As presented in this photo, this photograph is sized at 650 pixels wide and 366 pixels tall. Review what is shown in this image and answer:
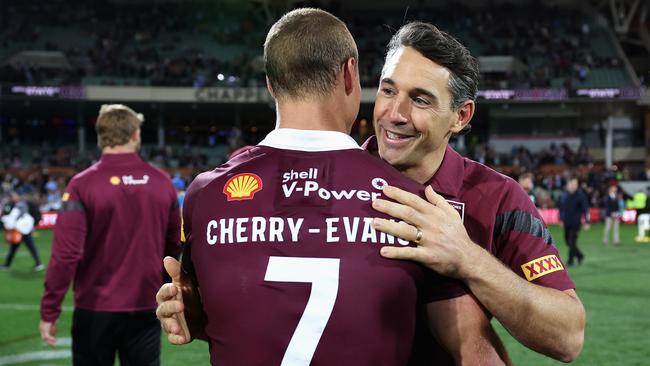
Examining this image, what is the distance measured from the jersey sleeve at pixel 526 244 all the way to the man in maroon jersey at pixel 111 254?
3120 mm

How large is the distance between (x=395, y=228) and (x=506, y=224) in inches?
28.5

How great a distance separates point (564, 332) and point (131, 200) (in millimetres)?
3483

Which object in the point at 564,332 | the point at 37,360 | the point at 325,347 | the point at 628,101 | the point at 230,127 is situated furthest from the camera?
the point at 230,127

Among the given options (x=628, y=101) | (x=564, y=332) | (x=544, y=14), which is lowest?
(x=564, y=332)

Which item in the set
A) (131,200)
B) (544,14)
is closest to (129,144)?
(131,200)

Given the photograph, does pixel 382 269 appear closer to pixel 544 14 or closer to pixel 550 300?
pixel 550 300

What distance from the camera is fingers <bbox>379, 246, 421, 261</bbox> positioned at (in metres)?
2.01

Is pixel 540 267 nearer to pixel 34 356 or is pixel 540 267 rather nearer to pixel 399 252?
pixel 399 252

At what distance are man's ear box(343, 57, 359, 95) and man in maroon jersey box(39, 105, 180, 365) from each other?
3.16m

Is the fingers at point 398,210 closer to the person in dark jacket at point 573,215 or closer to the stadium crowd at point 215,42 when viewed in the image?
the person in dark jacket at point 573,215

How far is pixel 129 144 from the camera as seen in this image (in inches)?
203

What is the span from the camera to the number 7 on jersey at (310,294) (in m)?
2.00

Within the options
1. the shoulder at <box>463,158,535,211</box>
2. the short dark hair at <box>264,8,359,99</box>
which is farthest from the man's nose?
the short dark hair at <box>264,8,359,99</box>

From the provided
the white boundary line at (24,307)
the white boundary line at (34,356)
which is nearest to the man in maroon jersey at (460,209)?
the white boundary line at (34,356)
